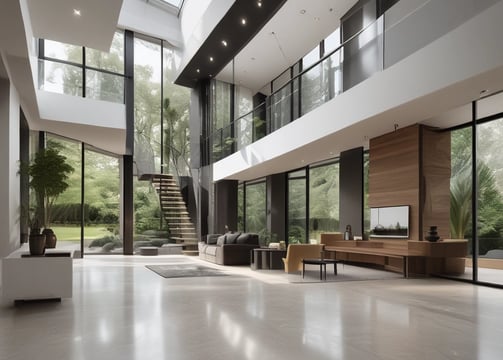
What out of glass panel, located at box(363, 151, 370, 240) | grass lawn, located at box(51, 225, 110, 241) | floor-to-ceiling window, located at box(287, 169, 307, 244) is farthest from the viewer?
floor-to-ceiling window, located at box(287, 169, 307, 244)

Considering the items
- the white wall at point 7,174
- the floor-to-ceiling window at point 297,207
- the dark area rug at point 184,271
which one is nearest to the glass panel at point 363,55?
the dark area rug at point 184,271

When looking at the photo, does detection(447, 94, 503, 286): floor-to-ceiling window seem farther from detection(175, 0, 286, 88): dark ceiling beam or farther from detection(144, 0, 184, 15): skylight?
detection(144, 0, 184, 15): skylight

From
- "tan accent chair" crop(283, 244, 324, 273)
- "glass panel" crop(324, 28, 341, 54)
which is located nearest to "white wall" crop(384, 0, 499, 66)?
"tan accent chair" crop(283, 244, 324, 273)

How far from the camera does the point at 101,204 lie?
15.3 m

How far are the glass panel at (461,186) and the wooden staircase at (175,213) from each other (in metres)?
9.99

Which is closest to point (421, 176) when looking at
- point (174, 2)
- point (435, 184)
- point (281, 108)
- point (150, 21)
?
point (435, 184)

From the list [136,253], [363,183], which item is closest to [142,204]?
[136,253]

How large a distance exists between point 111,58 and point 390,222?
10.9 meters

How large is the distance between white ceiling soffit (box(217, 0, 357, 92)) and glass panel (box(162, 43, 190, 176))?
8.29ft

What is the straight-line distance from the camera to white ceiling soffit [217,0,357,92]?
11984 mm

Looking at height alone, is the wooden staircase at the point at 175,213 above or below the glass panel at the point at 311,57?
below

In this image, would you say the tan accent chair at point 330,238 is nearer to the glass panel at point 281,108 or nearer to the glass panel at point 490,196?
the glass panel at point 281,108

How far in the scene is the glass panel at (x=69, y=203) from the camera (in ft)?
46.0

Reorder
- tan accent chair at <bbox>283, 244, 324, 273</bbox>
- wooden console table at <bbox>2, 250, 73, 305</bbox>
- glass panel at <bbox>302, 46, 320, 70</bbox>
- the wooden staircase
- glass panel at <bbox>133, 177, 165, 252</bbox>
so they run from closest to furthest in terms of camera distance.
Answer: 1. wooden console table at <bbox>2, 250, 73, 305</bbox>
2. tan accent chair at <bbox>283, 244, 324, 273</bbox>
3. glass panel at <bbox>302, 46, 320, 70</bbox>
4. the wooden staircase
5. glass panel at <bbox>133, 177, 165, 252</bbox>
